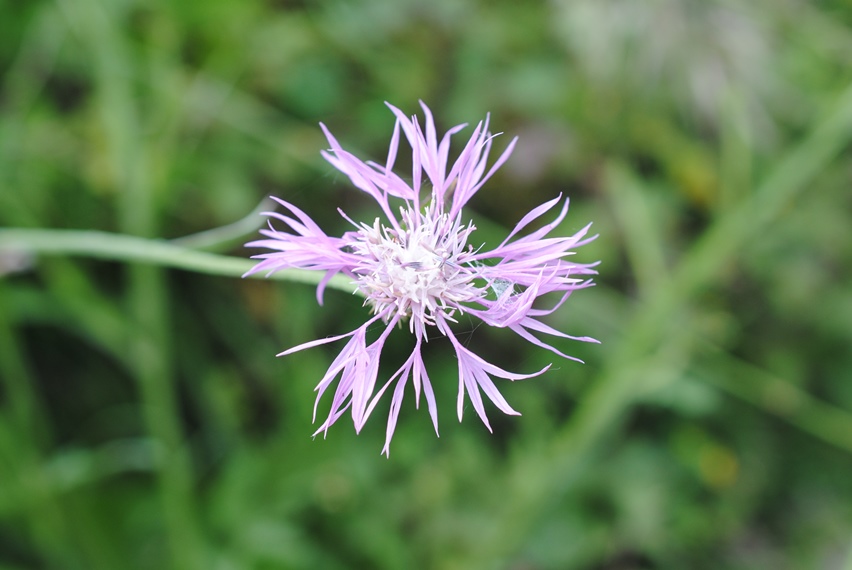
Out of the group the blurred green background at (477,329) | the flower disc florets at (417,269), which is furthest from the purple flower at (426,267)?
the blurred green background at (477,329)

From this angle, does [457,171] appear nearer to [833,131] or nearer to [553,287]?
[553,287]

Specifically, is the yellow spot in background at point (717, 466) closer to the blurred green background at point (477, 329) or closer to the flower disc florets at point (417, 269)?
the blurred green background at point (477, 329)

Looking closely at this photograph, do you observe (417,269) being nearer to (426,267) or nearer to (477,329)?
(426,267)

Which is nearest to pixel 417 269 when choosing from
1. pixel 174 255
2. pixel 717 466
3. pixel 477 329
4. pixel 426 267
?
pixel 426 267

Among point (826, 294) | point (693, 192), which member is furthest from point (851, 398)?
point (693, 192)

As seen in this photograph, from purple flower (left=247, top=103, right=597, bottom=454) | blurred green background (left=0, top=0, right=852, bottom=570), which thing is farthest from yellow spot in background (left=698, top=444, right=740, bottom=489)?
purple flower (left=247, top=103, right=597, bottom=454)
